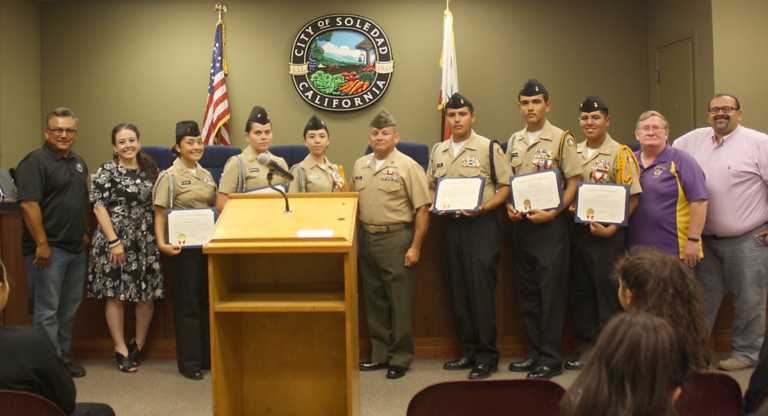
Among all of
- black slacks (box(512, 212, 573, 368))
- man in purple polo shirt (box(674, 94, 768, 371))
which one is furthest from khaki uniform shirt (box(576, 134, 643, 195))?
man in purple polo shirt (box(674, 94, 768, 371))

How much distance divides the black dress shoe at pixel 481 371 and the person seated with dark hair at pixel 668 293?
2.20 meters

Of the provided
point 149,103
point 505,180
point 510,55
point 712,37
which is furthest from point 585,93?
point 149,103

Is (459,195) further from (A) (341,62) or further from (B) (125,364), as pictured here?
(A) (341,62)

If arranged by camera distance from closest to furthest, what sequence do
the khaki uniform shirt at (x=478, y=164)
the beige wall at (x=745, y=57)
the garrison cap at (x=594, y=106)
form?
the garrison cap at (x=594, y=106) → the khaki uniform shirt at (x=478, y=164) → the beige wall at (x=745, y=57)

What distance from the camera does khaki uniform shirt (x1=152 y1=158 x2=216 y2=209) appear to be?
4160 mm

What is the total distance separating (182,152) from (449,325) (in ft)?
6.30

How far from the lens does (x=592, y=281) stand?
4156 millimetres

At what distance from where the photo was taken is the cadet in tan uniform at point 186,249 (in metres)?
4.17

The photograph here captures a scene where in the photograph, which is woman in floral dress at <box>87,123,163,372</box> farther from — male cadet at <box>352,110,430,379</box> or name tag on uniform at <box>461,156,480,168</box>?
name tag on uniform at <box>461,156,480,168</box>

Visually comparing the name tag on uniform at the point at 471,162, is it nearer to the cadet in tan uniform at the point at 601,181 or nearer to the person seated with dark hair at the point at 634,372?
the cadet in tan uniform at the point at 601,181

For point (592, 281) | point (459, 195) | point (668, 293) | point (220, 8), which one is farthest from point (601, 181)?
point (220, 8)

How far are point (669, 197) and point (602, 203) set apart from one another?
398 mm

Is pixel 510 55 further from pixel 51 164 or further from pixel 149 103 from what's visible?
pixel 51 164

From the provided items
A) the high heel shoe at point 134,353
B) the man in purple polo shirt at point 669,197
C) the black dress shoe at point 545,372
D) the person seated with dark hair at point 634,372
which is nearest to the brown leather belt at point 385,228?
the black dress shoe at point 545,372
